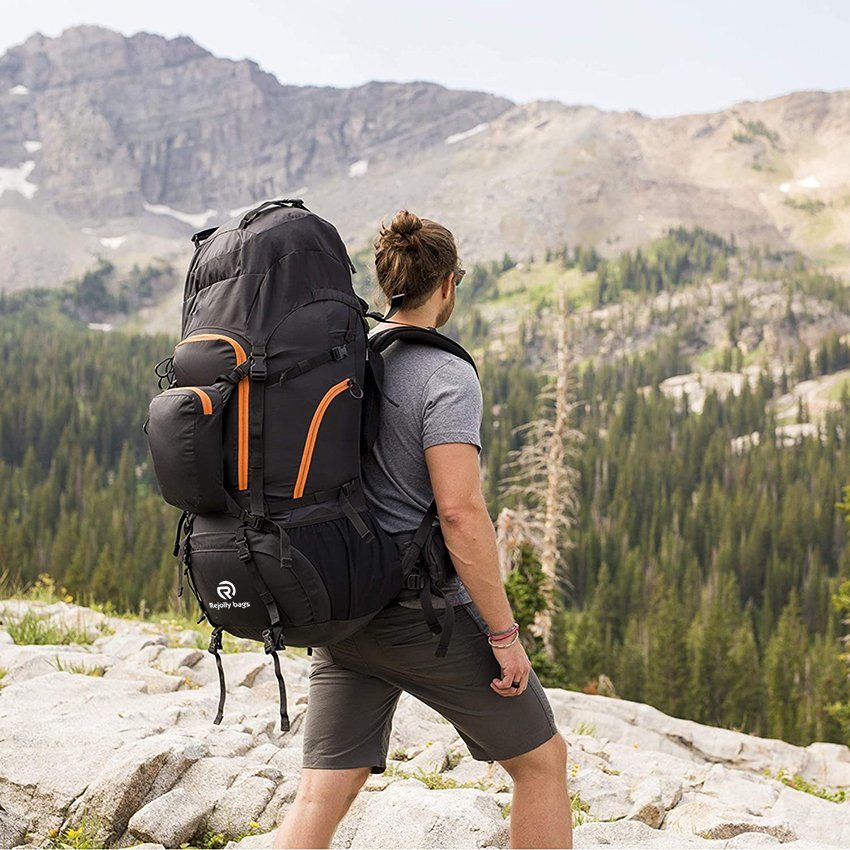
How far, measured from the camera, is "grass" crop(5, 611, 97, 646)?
10430 mm

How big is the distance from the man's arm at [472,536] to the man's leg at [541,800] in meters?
0.29

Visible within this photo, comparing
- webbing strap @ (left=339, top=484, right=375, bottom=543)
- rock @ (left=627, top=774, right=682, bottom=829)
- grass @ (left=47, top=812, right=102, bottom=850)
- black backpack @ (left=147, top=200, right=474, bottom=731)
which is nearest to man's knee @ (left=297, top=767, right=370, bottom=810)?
black backpack @ (left=147, top=200, right=474, bottom=731)

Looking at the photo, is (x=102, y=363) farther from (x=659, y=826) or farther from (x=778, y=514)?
(x=659, y=826)

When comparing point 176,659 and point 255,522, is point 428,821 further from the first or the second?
point 176,659

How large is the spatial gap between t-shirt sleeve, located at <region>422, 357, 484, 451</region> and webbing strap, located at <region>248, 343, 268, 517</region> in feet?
2.15

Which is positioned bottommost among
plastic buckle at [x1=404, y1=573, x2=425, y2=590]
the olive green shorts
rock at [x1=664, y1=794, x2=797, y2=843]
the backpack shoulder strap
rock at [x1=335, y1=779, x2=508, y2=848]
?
rock at [x1=664, y1=794, x2=797, y2=843]

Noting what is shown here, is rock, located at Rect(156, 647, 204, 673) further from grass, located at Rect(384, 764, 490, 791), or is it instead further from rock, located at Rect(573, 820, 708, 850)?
rock, located at Rect(573, 820, 708, 850)

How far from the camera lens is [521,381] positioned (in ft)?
517

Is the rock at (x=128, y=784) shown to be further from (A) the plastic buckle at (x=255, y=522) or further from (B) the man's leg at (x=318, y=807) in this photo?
(A) the plastic buckle at (x=255, y=522)

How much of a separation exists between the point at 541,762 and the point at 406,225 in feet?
7.63

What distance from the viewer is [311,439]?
3.96 meters

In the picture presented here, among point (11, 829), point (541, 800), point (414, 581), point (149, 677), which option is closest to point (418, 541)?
point (414, 581)

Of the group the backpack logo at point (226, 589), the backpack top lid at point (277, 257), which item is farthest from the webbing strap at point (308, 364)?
the backpack logo at point (226, 589)

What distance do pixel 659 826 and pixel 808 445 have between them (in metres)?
131
